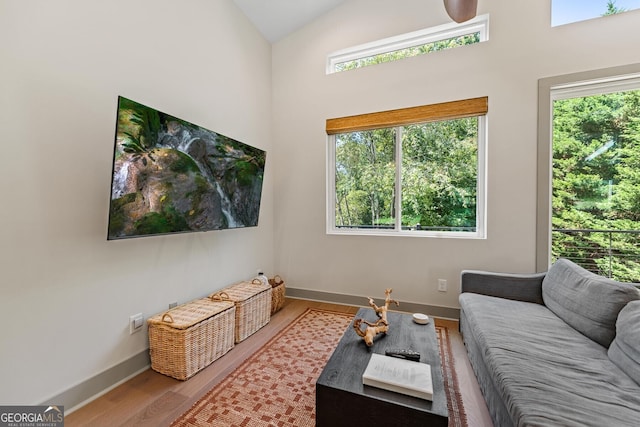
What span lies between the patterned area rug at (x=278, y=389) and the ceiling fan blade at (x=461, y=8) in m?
2.46

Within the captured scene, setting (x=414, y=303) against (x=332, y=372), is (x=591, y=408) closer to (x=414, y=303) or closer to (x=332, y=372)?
(x=332, y=372)

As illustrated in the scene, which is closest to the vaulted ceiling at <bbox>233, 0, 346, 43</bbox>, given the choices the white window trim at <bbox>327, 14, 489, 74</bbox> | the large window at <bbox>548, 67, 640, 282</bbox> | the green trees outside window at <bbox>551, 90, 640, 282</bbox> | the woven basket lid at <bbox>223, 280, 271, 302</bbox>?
the white window trim at <bbox>327, 14, 489, 74</bbox>

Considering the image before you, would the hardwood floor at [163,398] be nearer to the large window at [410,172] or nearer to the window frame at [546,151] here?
the window frame at [546,151]

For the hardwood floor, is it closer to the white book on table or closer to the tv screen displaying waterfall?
the white book on table

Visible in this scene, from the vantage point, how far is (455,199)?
276cm

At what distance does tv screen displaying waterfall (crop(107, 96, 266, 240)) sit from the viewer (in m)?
1.50

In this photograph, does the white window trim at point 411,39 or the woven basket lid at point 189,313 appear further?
the white window trim at point 411,39

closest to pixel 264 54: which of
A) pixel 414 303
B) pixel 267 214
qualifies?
pixel 267 214

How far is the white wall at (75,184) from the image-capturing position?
4.26 feet

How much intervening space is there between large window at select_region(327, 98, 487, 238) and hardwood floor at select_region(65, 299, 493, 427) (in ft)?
4.23

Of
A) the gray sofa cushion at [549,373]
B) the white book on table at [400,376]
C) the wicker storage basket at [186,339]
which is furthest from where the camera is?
the wicker storage basket at [186,339]

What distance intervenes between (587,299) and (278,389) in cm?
195

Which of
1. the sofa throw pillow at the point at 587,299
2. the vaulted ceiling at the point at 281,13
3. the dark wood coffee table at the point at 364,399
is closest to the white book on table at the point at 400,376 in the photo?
the dark wood coffee table at the point at 364,399

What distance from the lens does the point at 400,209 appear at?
298cm
